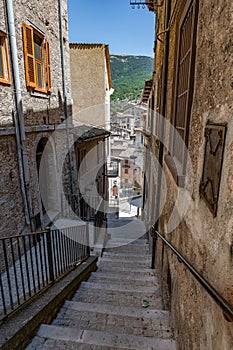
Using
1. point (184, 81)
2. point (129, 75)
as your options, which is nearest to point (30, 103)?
point (184, 81)

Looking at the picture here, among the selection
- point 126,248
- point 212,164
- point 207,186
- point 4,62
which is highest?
point 4,62

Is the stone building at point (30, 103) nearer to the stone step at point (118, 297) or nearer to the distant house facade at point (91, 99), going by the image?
the stone step at point (118, 297)

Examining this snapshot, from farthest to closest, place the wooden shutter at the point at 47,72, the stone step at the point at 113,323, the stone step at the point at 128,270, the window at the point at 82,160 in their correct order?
1. the window at the point at 82,160
2. the wooden shutter at the point at 47,72
3. the stone step at the point at 128,270
4. the stone step at the point at 113,323

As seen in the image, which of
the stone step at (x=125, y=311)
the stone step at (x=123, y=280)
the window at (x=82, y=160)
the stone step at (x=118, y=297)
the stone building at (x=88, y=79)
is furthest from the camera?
the stone building at (x=88, y=79)

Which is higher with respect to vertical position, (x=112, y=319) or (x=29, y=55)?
(x=29, y=55)

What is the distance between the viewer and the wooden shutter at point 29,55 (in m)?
5.69

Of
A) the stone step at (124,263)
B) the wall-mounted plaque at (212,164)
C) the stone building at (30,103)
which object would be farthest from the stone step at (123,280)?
the wall-mounted plaque at (212,164)

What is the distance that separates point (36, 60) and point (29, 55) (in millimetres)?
537

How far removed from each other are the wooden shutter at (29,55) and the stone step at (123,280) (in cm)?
538

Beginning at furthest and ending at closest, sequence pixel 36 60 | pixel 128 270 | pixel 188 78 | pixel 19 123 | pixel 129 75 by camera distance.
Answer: pixel 129 75, pixel 36 60, pixel 128 270, pixel 19 123, pixel 188 78

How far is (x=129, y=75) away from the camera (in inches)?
2534

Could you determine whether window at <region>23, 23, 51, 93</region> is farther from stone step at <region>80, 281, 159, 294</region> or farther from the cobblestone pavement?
the cobblestone pavement

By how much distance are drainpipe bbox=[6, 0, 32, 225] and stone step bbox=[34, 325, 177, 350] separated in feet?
11.9

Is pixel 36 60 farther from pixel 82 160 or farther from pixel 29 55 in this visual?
pixel 82 160
